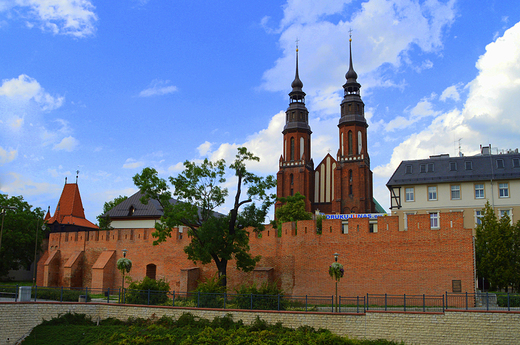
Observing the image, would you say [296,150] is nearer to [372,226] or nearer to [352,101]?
[352,101]

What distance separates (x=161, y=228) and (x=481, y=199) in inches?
1004

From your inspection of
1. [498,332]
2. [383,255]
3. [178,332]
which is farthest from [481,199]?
[178,332]

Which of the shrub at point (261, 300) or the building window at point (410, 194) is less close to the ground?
the building window at point (410, 194)

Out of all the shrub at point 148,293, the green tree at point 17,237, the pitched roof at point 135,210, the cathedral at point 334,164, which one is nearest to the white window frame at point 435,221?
the shrub at point 148,293

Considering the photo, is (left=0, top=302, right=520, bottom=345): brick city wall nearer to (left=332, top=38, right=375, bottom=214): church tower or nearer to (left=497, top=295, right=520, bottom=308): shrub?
(left=497, top=295, right=520, bottom=308): shrub

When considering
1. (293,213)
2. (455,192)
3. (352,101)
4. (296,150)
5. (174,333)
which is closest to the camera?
(174,333)

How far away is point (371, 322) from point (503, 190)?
77.7 feet

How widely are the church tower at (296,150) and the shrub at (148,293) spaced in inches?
1895

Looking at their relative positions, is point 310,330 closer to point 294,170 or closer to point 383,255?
point 383,255

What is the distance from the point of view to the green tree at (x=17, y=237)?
4351 centimetres

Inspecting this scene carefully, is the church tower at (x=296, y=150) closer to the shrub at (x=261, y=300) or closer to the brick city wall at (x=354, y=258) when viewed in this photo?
the brick city wall at (x=354, y=258)

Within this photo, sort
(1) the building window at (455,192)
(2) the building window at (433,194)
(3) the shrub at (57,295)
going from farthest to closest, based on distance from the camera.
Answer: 1. (2) the building window at (433,194)
2. (1) the building window at (455,192)
3. (3) the shrub at (57,295)

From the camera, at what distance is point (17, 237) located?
43875mm

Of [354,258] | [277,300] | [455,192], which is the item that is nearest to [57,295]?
[277,300]
